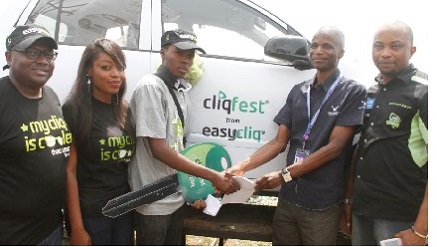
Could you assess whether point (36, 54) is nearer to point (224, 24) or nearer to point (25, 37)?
point (25, 37)

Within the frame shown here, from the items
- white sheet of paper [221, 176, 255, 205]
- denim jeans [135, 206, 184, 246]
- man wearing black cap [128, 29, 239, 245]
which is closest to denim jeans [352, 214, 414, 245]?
white sheet of paper [221, 176, 255, 205]

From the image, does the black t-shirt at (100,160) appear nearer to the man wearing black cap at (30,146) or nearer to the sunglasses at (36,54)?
the man wearing black cap at (30,146)

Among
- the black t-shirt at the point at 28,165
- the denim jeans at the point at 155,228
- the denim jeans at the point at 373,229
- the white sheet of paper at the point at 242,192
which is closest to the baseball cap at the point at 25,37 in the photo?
the black t-shirt at the point at 28,165

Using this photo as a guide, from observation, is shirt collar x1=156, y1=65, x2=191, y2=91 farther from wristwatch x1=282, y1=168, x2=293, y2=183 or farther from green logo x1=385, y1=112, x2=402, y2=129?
green logo x1=385, y1=112, x2=402, y2=129

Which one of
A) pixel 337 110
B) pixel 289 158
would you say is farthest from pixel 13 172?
pixel 337 110

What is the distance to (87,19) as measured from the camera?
3.22 meters

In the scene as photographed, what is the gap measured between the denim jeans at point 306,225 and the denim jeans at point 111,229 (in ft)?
3.11

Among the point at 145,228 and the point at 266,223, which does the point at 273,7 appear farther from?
the point at 145,228

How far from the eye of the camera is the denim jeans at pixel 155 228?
2473mm

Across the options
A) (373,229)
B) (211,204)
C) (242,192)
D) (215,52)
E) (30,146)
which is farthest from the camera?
(215,52)

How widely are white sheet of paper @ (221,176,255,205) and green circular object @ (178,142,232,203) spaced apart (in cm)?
15

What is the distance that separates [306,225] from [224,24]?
1611 millimetres

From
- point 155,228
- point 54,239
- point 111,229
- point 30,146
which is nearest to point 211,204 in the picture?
point 155,228

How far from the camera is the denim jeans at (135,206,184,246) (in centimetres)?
247
